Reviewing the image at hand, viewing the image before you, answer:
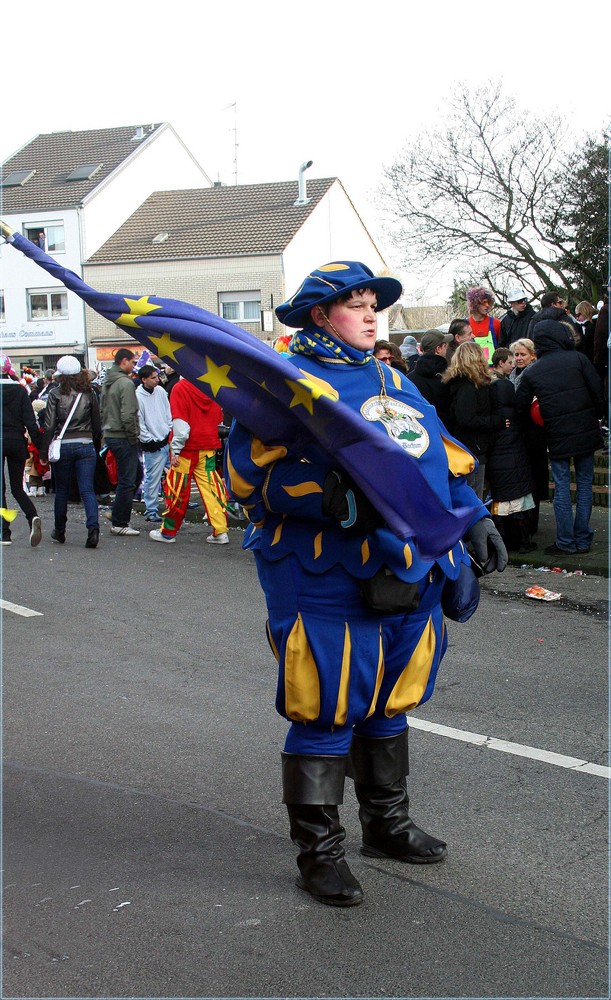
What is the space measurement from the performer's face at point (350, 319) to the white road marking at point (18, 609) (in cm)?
482

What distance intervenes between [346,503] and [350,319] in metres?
0.63

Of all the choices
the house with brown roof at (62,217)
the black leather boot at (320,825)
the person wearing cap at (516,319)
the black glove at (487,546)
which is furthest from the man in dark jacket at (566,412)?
the house with brown roof at (62,217)

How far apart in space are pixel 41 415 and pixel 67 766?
11726 mm

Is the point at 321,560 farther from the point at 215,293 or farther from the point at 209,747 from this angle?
the point at 215,293

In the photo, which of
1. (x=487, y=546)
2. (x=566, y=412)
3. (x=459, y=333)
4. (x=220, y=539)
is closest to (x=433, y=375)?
(x=566, y=412)

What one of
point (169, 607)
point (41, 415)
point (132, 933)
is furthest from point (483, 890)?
point (41, 415)

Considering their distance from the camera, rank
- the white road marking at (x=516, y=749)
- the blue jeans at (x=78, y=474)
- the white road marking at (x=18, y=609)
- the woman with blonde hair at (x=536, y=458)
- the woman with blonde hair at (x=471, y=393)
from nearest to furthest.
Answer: the white road marking at (x=516, y=749)
the white road marking at (x=18, y=609)
the woman with blonde hair at (x=471, y=393)
the woman with blonde hair at (x=536, y=458)
the blue jeans at (x=78, y=474)

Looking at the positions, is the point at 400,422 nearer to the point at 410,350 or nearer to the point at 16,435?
the point at 16,435

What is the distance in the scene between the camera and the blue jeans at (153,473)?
1208 centimetres

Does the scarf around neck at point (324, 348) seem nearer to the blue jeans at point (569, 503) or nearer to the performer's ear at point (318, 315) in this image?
the performer's ear at point (318, 315)

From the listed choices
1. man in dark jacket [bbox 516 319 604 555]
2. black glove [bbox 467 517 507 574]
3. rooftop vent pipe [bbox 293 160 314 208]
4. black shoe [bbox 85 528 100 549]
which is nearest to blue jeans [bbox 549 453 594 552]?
man in dark jacket [bbox 516 319 604 555]

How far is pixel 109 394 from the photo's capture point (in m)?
11.5

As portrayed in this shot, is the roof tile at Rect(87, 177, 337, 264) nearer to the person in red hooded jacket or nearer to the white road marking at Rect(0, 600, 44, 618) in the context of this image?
the person in red hooded jacket

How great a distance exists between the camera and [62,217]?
137 ft
